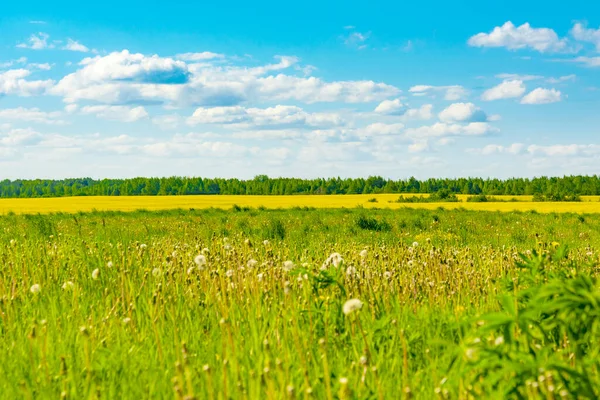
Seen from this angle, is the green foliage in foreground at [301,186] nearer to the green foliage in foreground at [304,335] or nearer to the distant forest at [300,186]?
the distant forest at [300,186]

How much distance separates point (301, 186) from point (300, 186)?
198mm

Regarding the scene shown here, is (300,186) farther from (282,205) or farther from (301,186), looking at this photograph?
(282,205)

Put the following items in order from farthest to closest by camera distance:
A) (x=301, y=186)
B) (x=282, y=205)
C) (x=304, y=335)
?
(x=301, y=186) < (x=282, y=205) < (x=304, y=335)

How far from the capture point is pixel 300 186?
354ft

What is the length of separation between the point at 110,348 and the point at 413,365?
2.52m

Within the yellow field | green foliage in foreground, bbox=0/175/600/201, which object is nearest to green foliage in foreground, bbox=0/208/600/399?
the yellow field

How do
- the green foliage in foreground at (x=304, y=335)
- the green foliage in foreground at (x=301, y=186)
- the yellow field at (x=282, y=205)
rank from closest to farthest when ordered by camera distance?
the green foliage in foreground at (x=304, y=335)
the yellow field at (x=282, y=205)
the green foliage in foreground at (x=301, y=186)

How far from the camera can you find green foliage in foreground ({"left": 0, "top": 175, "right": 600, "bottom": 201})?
93.9 metres

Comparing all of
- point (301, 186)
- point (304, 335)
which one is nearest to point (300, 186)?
point (301, 186)

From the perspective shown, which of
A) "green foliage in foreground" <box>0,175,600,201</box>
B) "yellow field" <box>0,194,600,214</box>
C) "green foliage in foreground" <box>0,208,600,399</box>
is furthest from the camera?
"green foliage in foreground" <box>0,175,600,201</box>

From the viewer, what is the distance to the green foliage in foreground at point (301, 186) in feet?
308

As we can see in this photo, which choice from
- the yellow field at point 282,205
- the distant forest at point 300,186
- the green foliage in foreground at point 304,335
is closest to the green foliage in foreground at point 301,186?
the distant forest at point 300,186

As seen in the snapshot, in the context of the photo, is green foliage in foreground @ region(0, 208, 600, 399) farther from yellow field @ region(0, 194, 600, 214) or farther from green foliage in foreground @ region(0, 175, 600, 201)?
green foliage in foreground @ region(0, 175, 600, 201)

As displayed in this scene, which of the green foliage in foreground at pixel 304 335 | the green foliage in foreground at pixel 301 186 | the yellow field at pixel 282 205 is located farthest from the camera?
the green foliage in foreground at pixel 301 186
